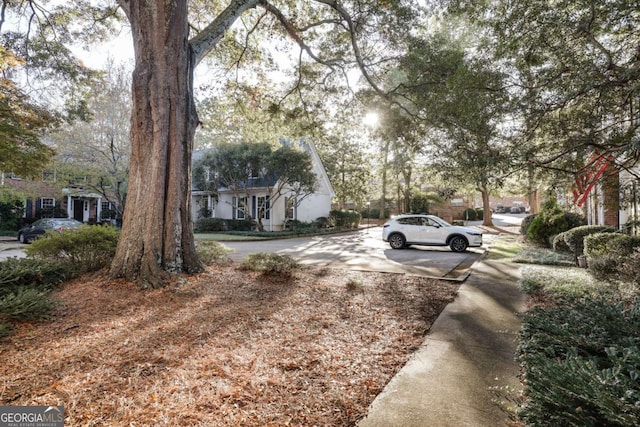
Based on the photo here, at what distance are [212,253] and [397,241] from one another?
300 inches

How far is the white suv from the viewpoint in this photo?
38.0 feet

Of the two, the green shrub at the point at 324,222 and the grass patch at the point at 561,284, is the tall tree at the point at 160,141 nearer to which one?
the grass patch at the point at 561,284

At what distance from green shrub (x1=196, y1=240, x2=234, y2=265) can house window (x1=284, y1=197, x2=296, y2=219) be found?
1366 cm

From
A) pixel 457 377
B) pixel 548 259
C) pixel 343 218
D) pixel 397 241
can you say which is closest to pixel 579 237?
pixel 548 259

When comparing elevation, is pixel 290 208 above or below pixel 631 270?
above

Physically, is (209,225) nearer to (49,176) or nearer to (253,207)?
(253,207)

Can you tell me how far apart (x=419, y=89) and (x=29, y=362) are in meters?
7.73

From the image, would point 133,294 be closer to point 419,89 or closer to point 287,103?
point 419,89

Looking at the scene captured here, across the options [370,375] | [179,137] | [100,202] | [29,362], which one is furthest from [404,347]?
[100,202]

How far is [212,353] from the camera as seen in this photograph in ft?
9.75

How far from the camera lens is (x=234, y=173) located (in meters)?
19.8

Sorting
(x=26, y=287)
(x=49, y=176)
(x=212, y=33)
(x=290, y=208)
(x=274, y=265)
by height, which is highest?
(x=212, y=33)

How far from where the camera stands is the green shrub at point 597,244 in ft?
19.6

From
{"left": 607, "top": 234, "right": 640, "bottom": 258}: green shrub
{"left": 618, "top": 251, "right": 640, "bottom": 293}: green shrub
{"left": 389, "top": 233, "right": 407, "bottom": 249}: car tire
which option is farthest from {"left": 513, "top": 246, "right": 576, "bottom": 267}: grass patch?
{"left": 389, "top": 233, "right": 407, "bottom": 249}: car tire
